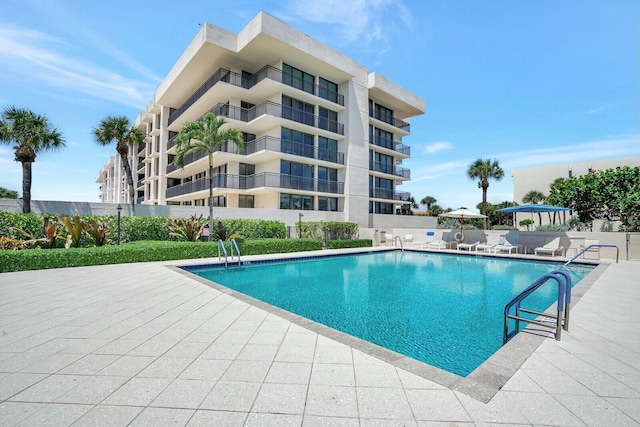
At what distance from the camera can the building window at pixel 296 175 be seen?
861 inches

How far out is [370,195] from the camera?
2764cm

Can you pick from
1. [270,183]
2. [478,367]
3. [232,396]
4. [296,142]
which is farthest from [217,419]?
[296,142]

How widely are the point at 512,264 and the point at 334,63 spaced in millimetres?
18096

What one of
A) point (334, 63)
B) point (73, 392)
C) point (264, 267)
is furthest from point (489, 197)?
point (73, 392)

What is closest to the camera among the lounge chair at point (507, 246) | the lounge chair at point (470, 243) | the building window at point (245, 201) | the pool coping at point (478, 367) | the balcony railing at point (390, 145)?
the pool coping at point (478, 367)

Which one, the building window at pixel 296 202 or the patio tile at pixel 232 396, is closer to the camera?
the patio tile at pixel 232 396

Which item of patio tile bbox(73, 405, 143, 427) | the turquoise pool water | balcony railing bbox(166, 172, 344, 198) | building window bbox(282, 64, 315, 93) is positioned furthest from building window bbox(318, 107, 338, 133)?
patio tile bbox(73, 405, 143, 427)

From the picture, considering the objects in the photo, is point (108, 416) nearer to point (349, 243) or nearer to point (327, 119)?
point (349, 243)

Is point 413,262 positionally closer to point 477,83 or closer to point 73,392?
point 477,83

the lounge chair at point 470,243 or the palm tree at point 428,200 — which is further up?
the palm tree at point 428,200

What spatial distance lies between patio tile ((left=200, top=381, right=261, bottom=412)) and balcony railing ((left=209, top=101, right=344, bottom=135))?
20.2 m

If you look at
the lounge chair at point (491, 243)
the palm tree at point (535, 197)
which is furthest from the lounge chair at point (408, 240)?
the palm tree at point (535, 197)

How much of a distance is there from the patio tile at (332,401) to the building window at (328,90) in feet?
77.6

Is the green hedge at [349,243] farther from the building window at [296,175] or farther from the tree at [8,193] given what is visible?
the tree at [8,193]
